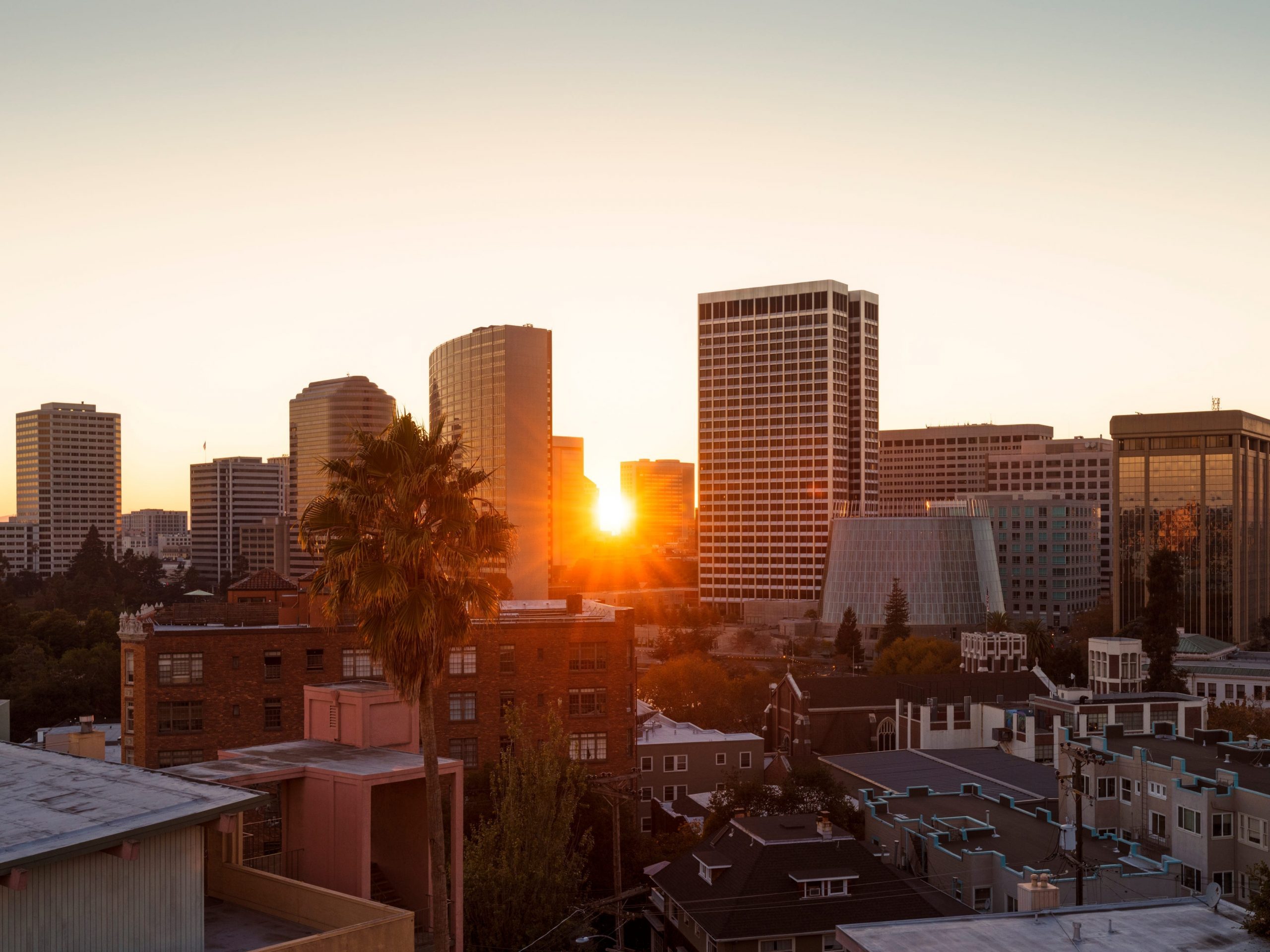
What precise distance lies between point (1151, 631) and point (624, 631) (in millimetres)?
60464

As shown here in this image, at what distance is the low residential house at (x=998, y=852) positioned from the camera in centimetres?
4466

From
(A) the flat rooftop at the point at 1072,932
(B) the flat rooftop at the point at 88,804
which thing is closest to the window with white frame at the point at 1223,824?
(A) the flat rooftop at the point at 1072,932

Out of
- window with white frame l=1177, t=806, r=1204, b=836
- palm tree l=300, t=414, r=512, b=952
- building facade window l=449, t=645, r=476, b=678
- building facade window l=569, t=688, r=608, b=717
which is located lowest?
window with white frame l=1177, t=806, r=1204, b=836

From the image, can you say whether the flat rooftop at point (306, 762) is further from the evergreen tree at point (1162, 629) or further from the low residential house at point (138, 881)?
the evergreen tree at point (1162, 629)

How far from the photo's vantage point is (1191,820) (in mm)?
51094

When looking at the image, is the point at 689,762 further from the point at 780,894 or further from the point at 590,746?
the point at 780,894

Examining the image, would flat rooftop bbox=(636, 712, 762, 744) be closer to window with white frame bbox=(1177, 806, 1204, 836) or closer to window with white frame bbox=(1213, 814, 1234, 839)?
window with white frame bbox=(1177, 806, 1204, 836)

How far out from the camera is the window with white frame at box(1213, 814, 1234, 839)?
49.7m

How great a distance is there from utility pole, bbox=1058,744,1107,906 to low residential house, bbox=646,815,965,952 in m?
6.02

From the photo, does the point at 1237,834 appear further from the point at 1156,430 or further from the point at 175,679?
the point at 1156,430

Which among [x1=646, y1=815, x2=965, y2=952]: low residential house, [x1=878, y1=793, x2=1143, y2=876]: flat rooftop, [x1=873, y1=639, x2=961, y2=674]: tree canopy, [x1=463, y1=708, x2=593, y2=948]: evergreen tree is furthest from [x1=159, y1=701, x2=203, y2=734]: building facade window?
[x1=873, y1=639, x2=961, y2=674]: tree canopy

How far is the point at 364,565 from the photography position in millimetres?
22984

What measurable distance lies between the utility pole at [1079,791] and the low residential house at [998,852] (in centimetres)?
102

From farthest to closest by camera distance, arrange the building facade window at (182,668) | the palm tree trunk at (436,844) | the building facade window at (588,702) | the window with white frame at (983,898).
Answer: the building facade window at (588,702) < the building facade window at (182,668) < the window with white frame at (983,898) < the palm tree trunk at (436,844)
